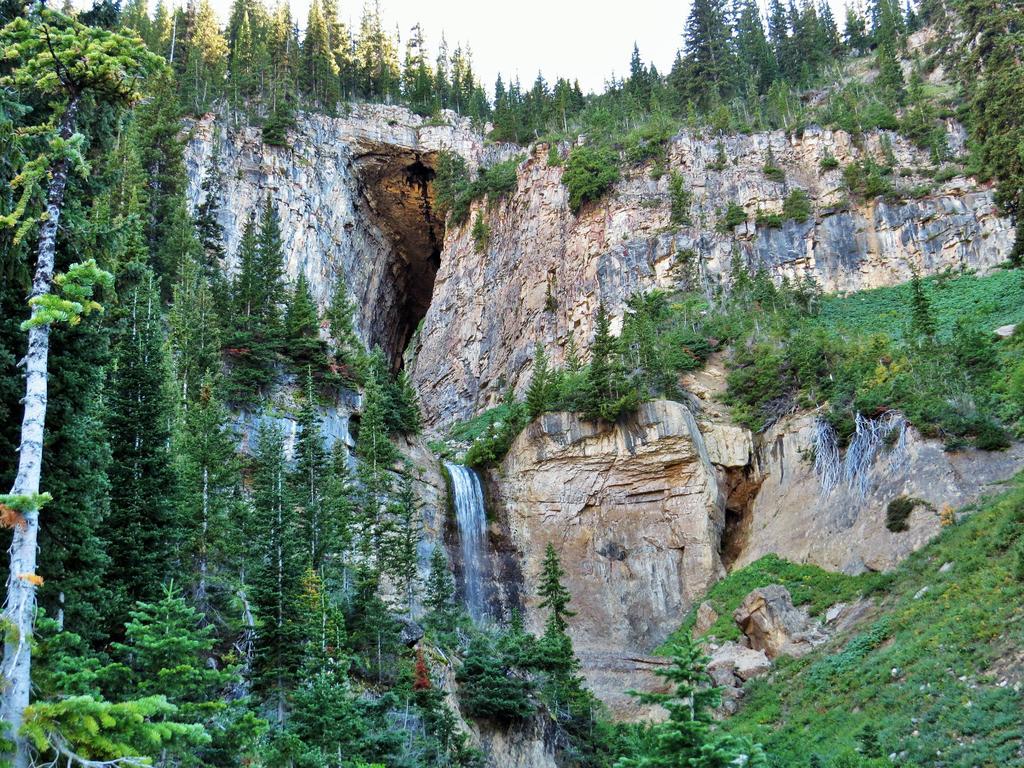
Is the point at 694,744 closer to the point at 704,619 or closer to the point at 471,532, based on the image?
the point at 704,619

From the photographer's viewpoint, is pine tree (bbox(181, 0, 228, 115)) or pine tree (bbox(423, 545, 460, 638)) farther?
pine tree (bbox(181, 0, 228, 115))

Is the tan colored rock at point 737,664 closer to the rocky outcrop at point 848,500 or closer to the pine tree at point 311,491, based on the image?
the rocky outcrop at point 848,500

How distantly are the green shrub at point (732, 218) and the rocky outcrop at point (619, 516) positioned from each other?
22.1 meters

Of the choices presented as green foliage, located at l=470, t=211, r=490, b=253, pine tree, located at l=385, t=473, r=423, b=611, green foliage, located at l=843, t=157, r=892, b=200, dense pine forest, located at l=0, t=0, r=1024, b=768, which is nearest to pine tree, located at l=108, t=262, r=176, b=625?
dense pine forest, located at l=0, t=0, r=1024, b=768

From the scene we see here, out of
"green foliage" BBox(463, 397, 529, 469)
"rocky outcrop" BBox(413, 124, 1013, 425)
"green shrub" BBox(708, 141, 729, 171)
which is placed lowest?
"green foliage" BBox(463, 397, 529, 469)

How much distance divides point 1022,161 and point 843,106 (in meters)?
50.5

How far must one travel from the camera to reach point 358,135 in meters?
70.6

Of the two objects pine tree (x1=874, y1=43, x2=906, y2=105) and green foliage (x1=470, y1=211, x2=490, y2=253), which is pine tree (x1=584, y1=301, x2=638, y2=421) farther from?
pine tree (x1=874, y1=43, x2=906, y2=105)

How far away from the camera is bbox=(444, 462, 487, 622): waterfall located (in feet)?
137

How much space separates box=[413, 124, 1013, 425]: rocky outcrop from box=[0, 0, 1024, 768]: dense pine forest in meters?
1.83

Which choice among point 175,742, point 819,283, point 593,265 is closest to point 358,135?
point 593,265

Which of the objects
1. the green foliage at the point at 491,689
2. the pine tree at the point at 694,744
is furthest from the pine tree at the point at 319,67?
the pine tree at the point at 694,744

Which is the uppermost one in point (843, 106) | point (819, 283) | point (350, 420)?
point (843, 106)

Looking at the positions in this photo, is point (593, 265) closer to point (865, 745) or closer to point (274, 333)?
point (274, 333)
